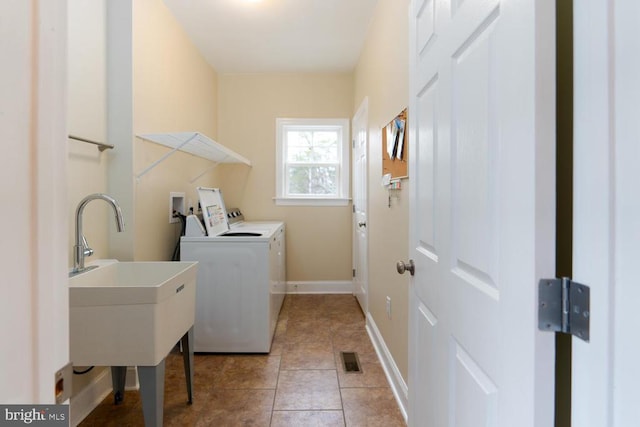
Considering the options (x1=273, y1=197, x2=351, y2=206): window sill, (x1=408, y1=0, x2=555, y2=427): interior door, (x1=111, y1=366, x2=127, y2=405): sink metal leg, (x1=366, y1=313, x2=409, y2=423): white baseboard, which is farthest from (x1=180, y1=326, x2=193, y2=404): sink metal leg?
(x1=273, y1=197, x2=351, y2=206): window sill

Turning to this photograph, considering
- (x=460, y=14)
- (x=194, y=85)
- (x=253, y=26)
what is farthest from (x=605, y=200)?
(x=194, y=85)

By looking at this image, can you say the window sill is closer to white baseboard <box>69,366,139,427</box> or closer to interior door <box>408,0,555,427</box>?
white baseboard <box>69,366,139,427</box>

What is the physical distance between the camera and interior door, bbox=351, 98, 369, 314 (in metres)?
2.98

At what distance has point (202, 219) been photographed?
2652 mm

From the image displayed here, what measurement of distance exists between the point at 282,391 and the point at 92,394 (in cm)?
106

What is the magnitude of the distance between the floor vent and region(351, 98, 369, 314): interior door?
62cm

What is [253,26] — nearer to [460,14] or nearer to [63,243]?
[460,14]

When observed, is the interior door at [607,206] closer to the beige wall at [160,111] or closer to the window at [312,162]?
the beige wall at [160,111]

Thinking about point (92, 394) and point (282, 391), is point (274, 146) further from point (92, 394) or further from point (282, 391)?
point (92, 394)

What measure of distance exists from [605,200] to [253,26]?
2.93m

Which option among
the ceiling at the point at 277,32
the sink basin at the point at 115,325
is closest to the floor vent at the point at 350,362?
the sink basin at the point at 115,325

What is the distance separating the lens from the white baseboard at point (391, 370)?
67.1 inches

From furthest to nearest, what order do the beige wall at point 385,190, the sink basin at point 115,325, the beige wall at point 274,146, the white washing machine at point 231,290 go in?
the beige wall at point 274,146 → the white washing machine at point 231,290 → the beige wall at point 385,190 → the sink basin at point 115,325

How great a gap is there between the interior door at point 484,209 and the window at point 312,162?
268cm
